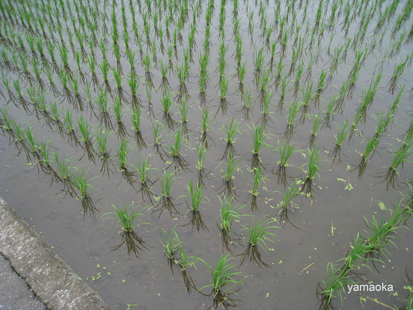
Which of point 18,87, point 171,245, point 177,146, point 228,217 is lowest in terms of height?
point 171,245

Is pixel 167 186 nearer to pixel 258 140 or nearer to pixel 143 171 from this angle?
pixel 143 171

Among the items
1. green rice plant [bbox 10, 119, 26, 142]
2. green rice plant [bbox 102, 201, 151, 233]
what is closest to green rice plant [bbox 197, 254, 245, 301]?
Result: green rice plant [bbox 102, 201, 151, 233]

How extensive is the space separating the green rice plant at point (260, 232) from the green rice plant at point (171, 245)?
44 cm

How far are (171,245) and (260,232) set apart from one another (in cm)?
59

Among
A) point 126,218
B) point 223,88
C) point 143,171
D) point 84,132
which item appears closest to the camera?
point 126,218

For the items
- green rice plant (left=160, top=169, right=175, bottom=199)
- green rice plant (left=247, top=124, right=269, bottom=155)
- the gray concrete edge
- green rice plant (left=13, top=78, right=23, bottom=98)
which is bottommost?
the gray concrete edge

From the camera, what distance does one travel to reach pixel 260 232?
5.99 feet

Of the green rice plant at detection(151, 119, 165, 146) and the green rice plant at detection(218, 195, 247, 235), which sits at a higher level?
the green rice plant at detection(151, 119, 165, 146)

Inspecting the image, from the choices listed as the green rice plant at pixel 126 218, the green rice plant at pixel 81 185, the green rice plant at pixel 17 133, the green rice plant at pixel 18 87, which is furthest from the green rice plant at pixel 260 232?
the green rice plant at pixel 18 87

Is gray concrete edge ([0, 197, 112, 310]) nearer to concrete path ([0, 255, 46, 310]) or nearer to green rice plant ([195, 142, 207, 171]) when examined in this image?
concrete path ([0, 255, 46, 310])

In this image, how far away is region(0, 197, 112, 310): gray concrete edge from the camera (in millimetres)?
1429

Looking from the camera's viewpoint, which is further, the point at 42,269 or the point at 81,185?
the point at 81,185

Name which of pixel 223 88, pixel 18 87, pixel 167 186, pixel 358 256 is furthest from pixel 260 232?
pixel 18 87

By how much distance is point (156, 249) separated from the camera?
174 centimetres
